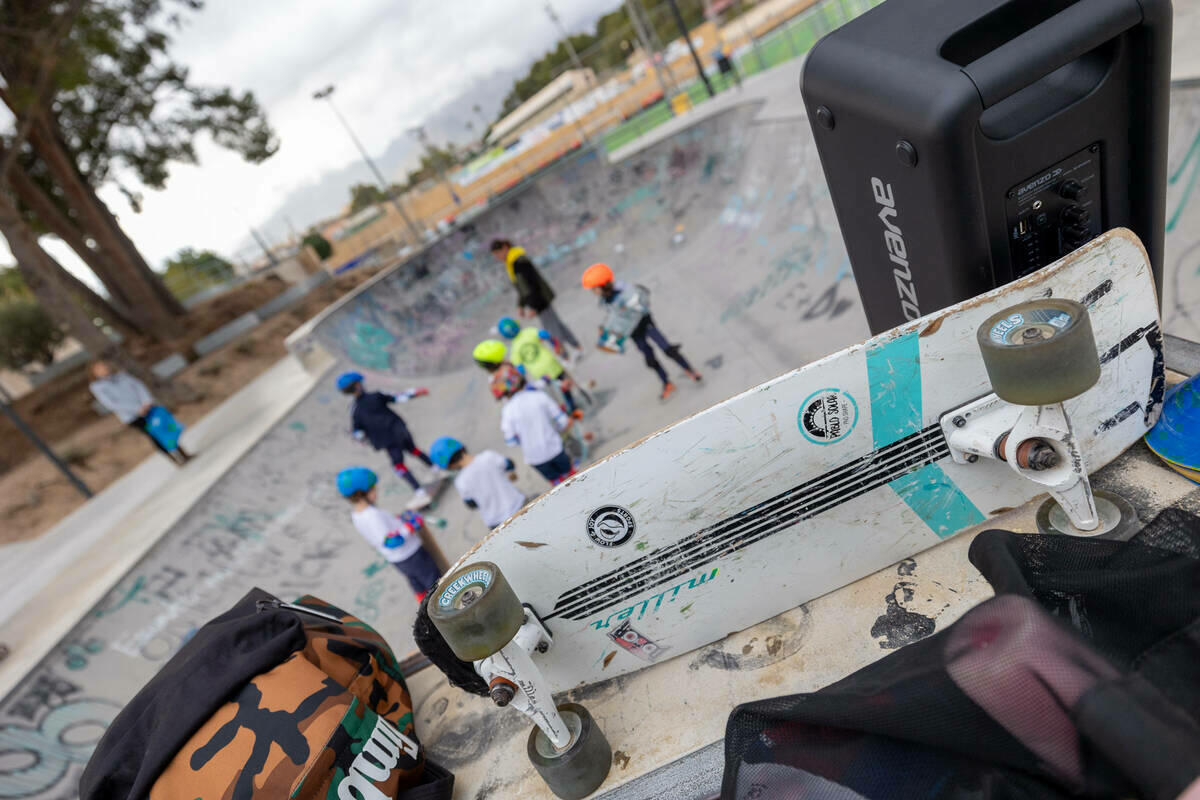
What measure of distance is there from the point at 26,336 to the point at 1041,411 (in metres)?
31.3

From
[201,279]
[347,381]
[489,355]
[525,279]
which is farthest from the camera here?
[201,279]

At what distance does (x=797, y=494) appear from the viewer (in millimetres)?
2066

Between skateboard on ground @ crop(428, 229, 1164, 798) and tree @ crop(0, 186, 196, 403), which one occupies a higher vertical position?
tree @ crop(0, 186, 196, 403)

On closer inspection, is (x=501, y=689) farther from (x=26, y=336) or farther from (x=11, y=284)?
(x=11, y=284)

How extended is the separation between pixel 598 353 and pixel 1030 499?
7.43m

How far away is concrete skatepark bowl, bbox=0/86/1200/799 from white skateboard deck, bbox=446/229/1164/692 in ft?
1.32

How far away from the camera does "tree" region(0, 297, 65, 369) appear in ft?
76.5

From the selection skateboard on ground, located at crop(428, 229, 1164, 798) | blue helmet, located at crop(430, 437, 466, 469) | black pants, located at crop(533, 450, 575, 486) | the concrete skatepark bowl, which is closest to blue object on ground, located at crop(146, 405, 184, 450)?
the concrete skatepark bowl

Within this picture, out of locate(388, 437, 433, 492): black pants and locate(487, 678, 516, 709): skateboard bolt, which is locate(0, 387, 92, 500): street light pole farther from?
locate(487, 678, 516, 709): skateboard bolt

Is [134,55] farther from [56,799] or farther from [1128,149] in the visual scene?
[1128,149]

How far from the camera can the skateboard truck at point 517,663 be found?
1730 millimetres

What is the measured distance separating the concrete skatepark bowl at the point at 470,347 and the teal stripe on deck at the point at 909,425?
18.5 inches

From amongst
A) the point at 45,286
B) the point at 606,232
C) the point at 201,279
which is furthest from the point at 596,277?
the point at 201,279

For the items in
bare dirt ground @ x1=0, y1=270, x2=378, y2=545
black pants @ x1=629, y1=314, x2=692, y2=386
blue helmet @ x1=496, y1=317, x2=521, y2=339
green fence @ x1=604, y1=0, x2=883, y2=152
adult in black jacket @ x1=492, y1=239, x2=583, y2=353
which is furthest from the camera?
green fence @ x1=604, y1=0, x2=883, y2=152
